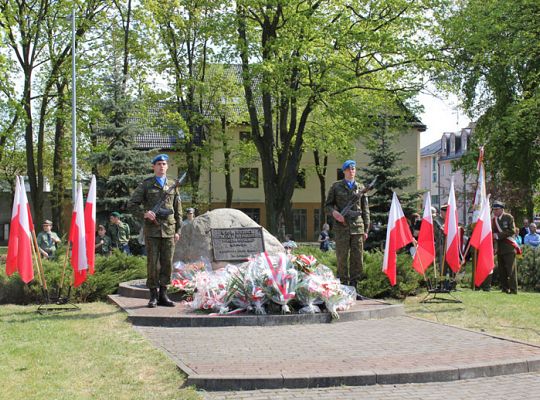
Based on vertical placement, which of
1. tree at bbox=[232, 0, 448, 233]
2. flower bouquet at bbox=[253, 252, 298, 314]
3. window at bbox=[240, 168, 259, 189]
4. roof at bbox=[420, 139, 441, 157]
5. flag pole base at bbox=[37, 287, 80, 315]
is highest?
roof at bbox=[420, 139, 441, 157]

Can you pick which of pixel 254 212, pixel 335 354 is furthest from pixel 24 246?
pixel 254 212

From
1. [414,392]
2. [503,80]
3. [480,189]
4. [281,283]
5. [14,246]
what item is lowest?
[414,392]

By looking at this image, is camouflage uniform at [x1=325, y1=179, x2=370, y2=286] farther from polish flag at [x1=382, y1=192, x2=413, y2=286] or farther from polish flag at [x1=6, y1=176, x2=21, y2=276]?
polish flag at [x1=6, y1=176, x2=21, y2=276]

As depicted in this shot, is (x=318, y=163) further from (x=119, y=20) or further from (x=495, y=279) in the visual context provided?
(x=495, y=279)

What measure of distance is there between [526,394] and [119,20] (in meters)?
29.1

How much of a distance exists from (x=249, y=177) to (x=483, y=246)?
38034mm

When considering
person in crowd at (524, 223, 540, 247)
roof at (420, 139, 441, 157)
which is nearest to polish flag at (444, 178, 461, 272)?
person in crowd at (524, 223, 540, 247)

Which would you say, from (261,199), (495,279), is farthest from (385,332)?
(261,199)

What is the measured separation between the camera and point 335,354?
275 inches

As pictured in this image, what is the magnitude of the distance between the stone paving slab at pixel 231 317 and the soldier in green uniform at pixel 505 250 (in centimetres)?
481

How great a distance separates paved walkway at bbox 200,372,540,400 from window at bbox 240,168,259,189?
42.8 meters

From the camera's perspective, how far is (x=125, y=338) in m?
7.91

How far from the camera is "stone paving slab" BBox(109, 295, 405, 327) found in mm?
8898

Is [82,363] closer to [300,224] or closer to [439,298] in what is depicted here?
[439,298]
